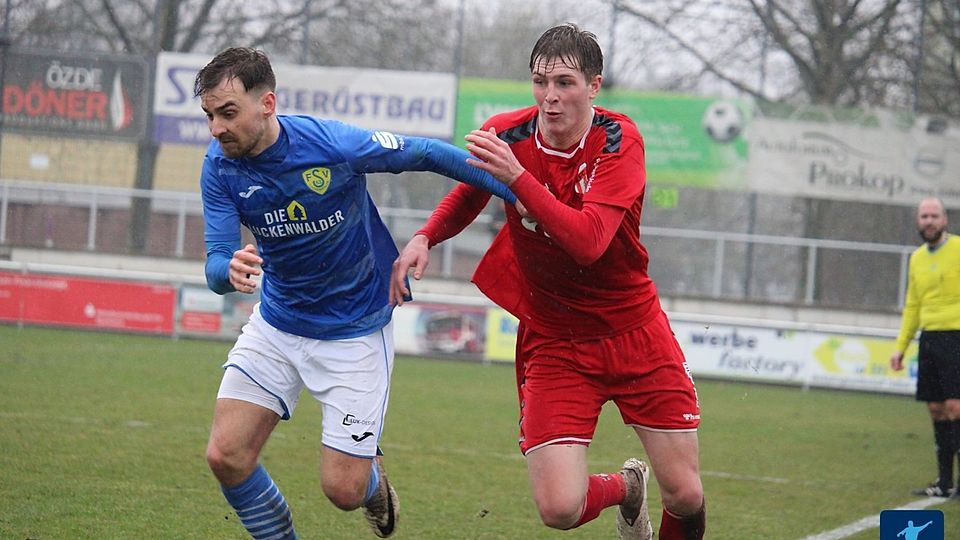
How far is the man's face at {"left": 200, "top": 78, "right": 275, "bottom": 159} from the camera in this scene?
4668 millimetres

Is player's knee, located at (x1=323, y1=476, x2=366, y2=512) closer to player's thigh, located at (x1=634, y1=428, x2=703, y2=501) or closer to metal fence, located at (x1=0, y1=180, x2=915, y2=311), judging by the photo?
player's thigh, located at (x1=634, y1=428, x2=703, y2=501)

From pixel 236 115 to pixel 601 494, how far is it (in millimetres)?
2182

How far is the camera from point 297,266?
504 centimetres

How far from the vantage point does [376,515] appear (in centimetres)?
558

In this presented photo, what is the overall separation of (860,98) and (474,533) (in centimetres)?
1718

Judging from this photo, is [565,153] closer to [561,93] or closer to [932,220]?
[561,93]

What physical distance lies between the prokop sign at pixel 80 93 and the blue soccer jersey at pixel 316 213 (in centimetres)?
1607

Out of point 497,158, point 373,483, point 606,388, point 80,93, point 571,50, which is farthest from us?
point 80,93

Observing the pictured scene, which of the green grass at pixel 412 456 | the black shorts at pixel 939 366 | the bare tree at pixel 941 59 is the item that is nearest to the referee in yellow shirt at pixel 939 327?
the black shorts at pixel 939 366

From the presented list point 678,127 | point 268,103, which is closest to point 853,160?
point 678,127

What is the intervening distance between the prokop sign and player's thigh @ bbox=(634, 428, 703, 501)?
55.2ft

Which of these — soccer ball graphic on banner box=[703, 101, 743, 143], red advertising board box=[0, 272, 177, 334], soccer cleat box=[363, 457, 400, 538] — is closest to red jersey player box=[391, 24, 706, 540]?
soccer cleat box=[363, 457, 400, 538]

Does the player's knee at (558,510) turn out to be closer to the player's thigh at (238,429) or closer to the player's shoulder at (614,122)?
the player's thigh at (238,429)

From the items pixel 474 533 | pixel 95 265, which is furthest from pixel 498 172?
pixel 95 265
